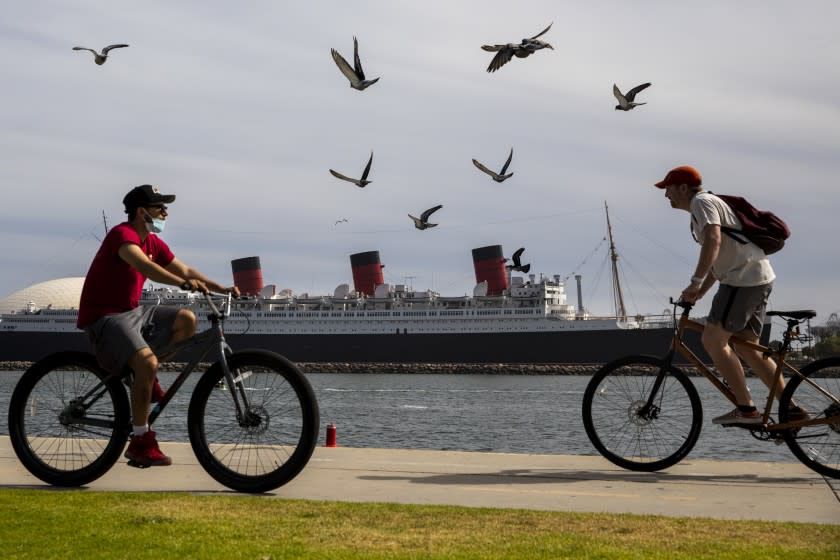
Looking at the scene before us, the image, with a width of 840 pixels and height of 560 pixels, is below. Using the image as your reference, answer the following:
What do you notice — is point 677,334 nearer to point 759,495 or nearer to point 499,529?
point 759,495

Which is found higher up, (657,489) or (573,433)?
(657,489)

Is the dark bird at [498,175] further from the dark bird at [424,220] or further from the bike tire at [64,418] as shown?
the bike tire at [64,418]

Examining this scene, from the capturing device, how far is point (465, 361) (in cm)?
7069

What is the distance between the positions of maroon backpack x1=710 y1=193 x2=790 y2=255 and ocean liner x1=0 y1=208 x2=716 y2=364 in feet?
204

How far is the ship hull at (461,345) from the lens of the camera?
66812 mm

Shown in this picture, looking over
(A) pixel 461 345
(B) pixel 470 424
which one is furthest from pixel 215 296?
(A) pixel 461 345

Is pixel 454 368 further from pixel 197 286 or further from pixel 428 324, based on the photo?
pixel 197 286

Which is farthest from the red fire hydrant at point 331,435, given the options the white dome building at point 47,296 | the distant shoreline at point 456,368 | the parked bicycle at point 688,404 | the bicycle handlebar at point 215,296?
the white dome building at point 47,296

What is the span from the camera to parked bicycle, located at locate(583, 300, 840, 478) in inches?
199

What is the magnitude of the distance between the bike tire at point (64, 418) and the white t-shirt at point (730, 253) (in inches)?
121

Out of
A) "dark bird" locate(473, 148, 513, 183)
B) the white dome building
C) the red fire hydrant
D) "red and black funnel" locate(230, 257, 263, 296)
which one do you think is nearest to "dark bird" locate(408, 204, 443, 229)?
"dark bird" locate(473, 148, 513, 183)

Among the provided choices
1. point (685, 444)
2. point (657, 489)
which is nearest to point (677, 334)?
point (685, 444)

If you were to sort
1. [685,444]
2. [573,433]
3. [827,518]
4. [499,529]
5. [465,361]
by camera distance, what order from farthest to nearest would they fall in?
[465,361] → [573,433] → [685,444] → [827,518] → [499,529]

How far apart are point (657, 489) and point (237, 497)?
1998mm
